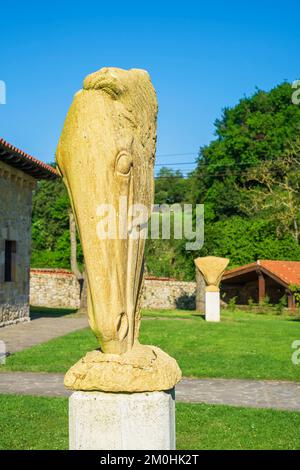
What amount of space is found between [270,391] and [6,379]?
412 centimetres

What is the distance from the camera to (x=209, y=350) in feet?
38.0

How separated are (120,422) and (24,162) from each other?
14701 mm

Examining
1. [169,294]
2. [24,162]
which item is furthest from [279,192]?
[24,162]

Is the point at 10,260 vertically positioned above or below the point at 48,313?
above

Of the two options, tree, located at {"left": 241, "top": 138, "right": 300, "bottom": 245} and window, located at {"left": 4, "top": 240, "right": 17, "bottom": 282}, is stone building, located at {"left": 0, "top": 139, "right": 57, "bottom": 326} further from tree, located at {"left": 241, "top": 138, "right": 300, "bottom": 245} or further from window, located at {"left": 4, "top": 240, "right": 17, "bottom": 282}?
tree, located at {"left": 241, "top": 138, "right": 300, "bottom": 245}

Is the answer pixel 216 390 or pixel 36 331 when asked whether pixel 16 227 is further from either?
pixel 216 390

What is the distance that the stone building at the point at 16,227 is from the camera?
1666cm

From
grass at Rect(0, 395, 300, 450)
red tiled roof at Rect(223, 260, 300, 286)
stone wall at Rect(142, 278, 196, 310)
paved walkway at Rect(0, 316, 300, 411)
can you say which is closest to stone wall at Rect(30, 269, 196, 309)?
stone wall at Rect(142, 278, 196, 310)

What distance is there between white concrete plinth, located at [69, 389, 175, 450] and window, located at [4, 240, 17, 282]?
15.1 meters

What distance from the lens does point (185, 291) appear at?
1081 inches

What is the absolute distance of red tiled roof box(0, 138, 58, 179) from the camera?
49.1 feet

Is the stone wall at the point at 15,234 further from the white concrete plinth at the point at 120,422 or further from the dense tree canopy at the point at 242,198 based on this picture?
the white concrete plinth at the point at 120,422
